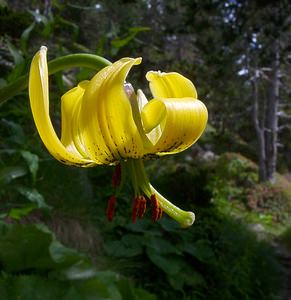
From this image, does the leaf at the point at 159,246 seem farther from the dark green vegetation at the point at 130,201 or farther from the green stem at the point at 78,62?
the green stem at the point at 78,62

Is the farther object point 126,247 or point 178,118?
point 126,247

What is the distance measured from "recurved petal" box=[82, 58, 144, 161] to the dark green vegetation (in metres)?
0.54

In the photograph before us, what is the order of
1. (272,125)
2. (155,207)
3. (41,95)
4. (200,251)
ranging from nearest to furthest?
(41,95) → (155,207) → (200,251) → (272,125)

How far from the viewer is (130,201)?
15.9ft

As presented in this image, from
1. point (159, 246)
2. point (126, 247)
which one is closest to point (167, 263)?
point (159, 246)

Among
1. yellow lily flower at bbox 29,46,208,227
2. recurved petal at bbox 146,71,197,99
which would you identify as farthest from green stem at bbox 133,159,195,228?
recurved petal at bbox 146,71,197,99

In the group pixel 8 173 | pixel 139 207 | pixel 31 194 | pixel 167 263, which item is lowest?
pixel 167 263

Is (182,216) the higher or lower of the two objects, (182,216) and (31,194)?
the higher

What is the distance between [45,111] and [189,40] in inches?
481

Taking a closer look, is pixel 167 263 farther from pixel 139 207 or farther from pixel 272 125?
pixel 272 125

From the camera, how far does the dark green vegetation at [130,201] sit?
1998mm

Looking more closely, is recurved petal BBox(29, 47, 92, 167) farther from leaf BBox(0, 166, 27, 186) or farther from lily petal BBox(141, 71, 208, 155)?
leaf BBox(0, 166, 27, 186)

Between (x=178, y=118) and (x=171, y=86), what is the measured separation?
0.27 feet

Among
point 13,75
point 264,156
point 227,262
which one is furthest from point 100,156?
point 264,156
